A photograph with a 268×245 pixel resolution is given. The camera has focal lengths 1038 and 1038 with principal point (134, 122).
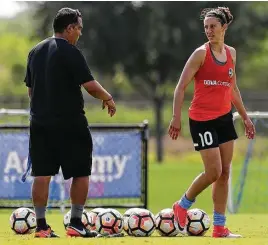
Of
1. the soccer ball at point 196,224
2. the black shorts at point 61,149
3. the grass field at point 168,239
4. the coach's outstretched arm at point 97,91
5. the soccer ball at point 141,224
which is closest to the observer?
the grass field at point 168,239

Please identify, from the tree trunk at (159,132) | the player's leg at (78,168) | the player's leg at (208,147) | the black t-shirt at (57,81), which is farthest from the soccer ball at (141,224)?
the tree trunk at (159,132)

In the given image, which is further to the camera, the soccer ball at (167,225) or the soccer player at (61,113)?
the soccer ball at (167,225)

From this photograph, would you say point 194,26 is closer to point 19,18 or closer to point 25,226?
point 25,226

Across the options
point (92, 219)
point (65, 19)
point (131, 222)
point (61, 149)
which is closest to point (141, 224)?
point (131, 222)

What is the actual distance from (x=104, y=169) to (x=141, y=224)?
18.4ft

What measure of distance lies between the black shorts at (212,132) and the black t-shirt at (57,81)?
1172 millimetres

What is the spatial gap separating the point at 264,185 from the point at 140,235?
12.6 meters

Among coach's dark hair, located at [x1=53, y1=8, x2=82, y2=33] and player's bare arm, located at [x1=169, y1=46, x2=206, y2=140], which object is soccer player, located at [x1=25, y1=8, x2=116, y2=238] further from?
player's bare arm, located at [x1=169, y1=46, x2=206, y2=140]

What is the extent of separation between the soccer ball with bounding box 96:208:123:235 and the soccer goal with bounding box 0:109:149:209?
484 centimetres

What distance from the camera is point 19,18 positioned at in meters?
161

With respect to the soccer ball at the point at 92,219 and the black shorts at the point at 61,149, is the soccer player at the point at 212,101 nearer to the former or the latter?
the black shorts at the point at 61,149

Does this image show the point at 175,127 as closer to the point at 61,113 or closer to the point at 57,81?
the point at 61,113

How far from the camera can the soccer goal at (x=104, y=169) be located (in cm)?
1552

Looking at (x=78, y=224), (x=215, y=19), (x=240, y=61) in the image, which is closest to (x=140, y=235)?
(x=78, y=224)
